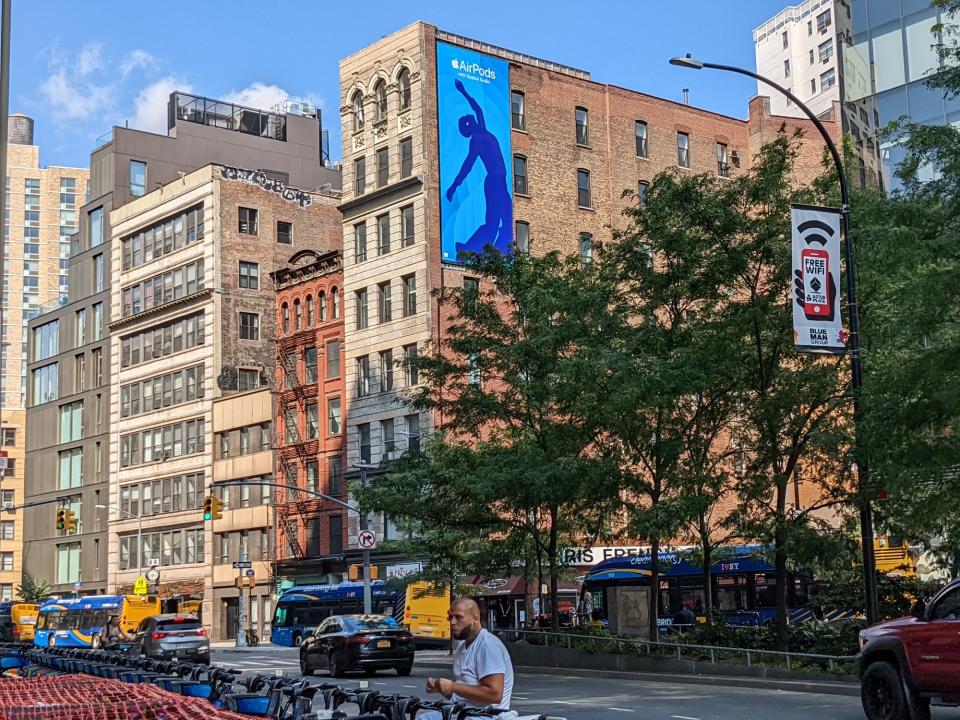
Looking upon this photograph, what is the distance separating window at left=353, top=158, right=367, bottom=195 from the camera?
234 feet

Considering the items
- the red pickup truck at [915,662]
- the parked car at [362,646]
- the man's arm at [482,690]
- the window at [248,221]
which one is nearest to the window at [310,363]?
the window at [248,221]

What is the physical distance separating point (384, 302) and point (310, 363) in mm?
8269

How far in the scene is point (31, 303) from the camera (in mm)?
192625

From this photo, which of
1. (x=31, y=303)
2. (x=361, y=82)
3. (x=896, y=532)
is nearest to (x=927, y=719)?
(x=896, y=532)

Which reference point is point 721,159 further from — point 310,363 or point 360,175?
point 310,363

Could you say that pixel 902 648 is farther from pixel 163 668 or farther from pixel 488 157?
pixel 488 157

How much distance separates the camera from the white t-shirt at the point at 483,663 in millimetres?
9570

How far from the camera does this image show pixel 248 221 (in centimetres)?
8544

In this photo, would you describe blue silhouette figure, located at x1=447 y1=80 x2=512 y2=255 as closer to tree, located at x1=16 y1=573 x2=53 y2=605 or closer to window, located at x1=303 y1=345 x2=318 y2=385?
window, located at x1=303 y1=345 x2=318 y2=385

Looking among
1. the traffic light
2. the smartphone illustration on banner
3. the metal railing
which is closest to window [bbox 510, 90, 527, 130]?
the traffic light

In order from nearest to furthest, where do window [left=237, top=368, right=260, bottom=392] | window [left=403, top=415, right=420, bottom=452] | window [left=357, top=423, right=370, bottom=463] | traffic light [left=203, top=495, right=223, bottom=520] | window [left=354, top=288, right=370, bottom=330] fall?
traffic light [left=203, top=495, right=223, bottom=520], window [left=403, top=415, right=420, bottom=452], window [left=357, top=423, right=370, bottom=463], window [left=354, top=288, right=370, bottom=330], window [left=237, top=368, right=260, bottom=392]

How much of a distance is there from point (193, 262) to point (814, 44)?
78438mm

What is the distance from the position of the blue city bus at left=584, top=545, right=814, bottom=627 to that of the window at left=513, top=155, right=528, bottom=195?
82.7 ft

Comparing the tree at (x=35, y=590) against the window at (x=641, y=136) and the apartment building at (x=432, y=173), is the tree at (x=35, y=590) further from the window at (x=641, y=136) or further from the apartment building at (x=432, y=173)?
the window at (x=641, y=136)
